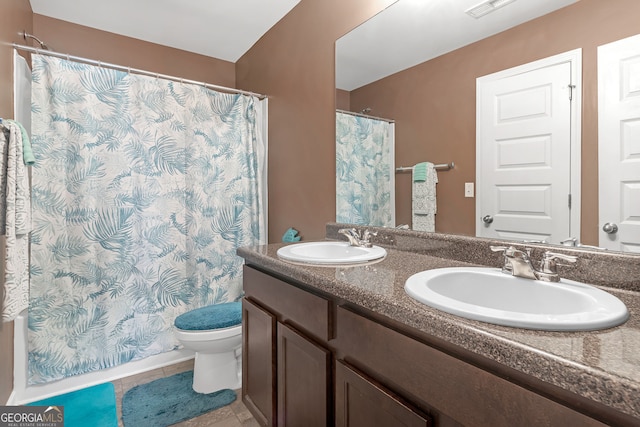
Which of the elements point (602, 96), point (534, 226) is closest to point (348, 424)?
point (534, 226)

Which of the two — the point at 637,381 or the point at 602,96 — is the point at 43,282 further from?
the point at 602,96

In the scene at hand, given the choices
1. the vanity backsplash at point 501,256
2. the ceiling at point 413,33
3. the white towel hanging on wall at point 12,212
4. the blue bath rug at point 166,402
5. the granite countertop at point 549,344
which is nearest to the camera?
the granite countertop at point 549,344

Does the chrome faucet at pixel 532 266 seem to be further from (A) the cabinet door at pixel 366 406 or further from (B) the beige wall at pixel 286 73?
(B) the beige wall at pixel 286 73

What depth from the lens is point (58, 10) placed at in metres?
2.21

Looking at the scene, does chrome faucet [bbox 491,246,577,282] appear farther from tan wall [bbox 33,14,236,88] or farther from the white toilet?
tan wall [bbox 33,14,236,88]

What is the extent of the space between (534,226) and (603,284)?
0.25 metres

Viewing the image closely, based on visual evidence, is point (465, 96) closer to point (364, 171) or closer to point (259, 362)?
point (364, 171)

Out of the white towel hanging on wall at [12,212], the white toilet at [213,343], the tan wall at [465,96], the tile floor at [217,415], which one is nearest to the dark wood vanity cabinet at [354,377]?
the tile floor at [217,415]

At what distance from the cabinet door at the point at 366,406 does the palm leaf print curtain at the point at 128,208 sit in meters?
1.78

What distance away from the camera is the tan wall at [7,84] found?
1.56 m

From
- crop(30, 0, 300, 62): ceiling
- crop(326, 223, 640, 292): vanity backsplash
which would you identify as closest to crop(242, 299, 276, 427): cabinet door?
crop(326, 223, 640, 292): vanity backsplash

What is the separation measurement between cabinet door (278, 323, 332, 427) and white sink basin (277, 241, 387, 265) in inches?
10.3

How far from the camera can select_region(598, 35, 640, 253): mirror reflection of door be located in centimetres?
85

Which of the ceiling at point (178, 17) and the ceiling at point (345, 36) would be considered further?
the ceiling at point (178, 17)
